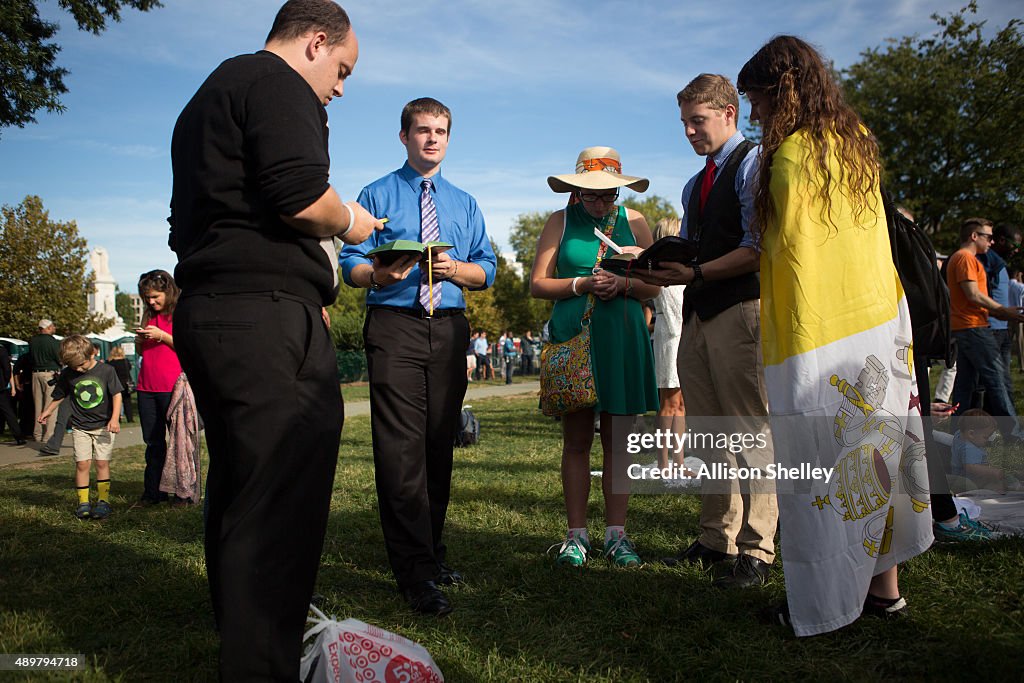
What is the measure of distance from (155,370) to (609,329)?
184 inches

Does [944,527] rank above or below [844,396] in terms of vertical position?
below

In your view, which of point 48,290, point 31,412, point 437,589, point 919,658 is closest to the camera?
point 919,658

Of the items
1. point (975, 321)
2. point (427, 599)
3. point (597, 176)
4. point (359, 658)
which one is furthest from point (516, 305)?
point (359, 658)

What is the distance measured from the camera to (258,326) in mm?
2127

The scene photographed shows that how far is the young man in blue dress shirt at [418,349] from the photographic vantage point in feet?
11.7

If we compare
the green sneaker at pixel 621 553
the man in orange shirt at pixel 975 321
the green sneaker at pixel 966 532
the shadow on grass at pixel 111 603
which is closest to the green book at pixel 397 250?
the shadow on grass at pixel 111 603

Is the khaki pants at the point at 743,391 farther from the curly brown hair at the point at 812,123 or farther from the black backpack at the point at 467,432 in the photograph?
the black backpack at the point at 467,432

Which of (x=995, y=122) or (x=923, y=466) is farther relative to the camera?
(x=995, y=122)

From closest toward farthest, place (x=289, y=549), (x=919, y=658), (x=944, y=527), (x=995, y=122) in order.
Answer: (x=289, y=549)
(x=919, y=658)
(x=944, y=527)
(x=995, y=122)

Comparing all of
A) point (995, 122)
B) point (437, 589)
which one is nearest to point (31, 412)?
point (437, 589)

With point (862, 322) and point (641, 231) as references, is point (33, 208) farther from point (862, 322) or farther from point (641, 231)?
point (862, 322)

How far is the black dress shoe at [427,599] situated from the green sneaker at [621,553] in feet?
3.21

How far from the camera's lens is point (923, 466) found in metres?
2.83

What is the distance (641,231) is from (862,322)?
1764 millimetres
